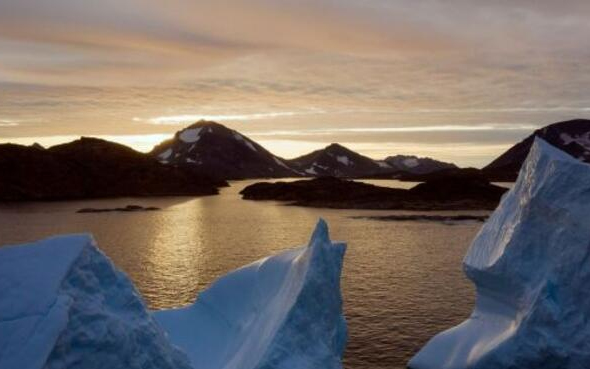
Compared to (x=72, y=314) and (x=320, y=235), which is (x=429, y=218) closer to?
(x=320, y=235)

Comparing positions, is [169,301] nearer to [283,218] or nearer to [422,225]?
[422,225]

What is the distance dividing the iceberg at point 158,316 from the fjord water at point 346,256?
4902 millimetres

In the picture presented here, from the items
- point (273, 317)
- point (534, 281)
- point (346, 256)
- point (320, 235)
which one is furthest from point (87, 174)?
point (534, 281)

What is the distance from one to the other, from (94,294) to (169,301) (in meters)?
20.7

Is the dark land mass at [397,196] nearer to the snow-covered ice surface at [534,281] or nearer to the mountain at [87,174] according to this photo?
the mountain at [87,174]

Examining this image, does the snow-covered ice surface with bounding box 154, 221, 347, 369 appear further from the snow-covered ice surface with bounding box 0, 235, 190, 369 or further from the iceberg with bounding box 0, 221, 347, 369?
the snow-covered ice surface with bounding box 0, 235, 190, 369

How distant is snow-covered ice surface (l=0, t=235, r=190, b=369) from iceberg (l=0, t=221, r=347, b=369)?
16mm

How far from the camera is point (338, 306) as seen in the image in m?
17.0

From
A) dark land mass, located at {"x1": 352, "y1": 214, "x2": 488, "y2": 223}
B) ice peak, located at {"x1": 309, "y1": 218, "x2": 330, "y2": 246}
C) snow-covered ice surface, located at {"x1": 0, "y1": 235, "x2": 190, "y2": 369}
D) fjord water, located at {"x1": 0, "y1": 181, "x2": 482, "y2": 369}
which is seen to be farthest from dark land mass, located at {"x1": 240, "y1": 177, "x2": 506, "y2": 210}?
snow-covered ice surface, located at {"x1": 0, "y1": 235, "x2": 190, "y2": 369}

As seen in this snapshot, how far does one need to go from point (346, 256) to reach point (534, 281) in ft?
90.1

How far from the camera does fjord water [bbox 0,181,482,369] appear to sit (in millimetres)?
25562

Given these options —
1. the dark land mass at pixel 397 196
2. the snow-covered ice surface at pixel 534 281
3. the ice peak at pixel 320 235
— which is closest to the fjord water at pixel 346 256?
the snow-covered ice surface at pixel 534 281

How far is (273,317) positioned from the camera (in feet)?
52.9

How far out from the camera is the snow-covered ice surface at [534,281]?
17.1 meters
